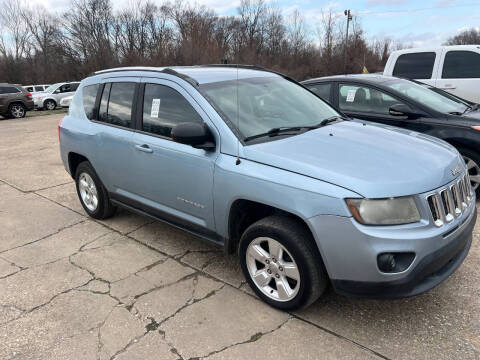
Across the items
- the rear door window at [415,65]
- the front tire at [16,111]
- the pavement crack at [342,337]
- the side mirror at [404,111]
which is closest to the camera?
the pavement crack at [342,337]

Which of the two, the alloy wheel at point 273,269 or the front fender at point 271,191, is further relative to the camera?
the alloy wheel at point 273,269

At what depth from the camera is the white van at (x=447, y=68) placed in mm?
7246

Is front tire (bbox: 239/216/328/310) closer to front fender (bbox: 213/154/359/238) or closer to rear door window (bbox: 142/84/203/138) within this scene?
front fender (bbox: 213/154/359/238)

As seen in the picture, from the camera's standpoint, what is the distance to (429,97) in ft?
17.7

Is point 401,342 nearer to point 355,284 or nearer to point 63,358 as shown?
point 355,284

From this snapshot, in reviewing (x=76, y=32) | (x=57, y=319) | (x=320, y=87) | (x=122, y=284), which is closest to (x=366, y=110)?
(x=320, y=87)

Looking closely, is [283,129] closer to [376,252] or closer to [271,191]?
[271,191]

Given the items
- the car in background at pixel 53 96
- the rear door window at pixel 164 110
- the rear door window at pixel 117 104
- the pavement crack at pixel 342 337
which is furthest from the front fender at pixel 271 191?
the car in background at pixel 53 96

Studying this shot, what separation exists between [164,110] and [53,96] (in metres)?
23.1

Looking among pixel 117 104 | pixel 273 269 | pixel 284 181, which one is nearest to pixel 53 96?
pixel 117 104

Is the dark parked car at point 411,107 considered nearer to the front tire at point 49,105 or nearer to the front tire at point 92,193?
the front tire at point 92,193

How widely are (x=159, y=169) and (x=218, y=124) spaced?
2.60 ft

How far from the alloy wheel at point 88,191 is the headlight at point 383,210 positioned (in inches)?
129

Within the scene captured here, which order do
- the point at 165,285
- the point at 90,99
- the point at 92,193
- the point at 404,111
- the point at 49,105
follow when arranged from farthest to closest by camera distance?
the point at 49,105, the point at 404,111, the point at 92,193, the point at 90,99, the point at 165,285
